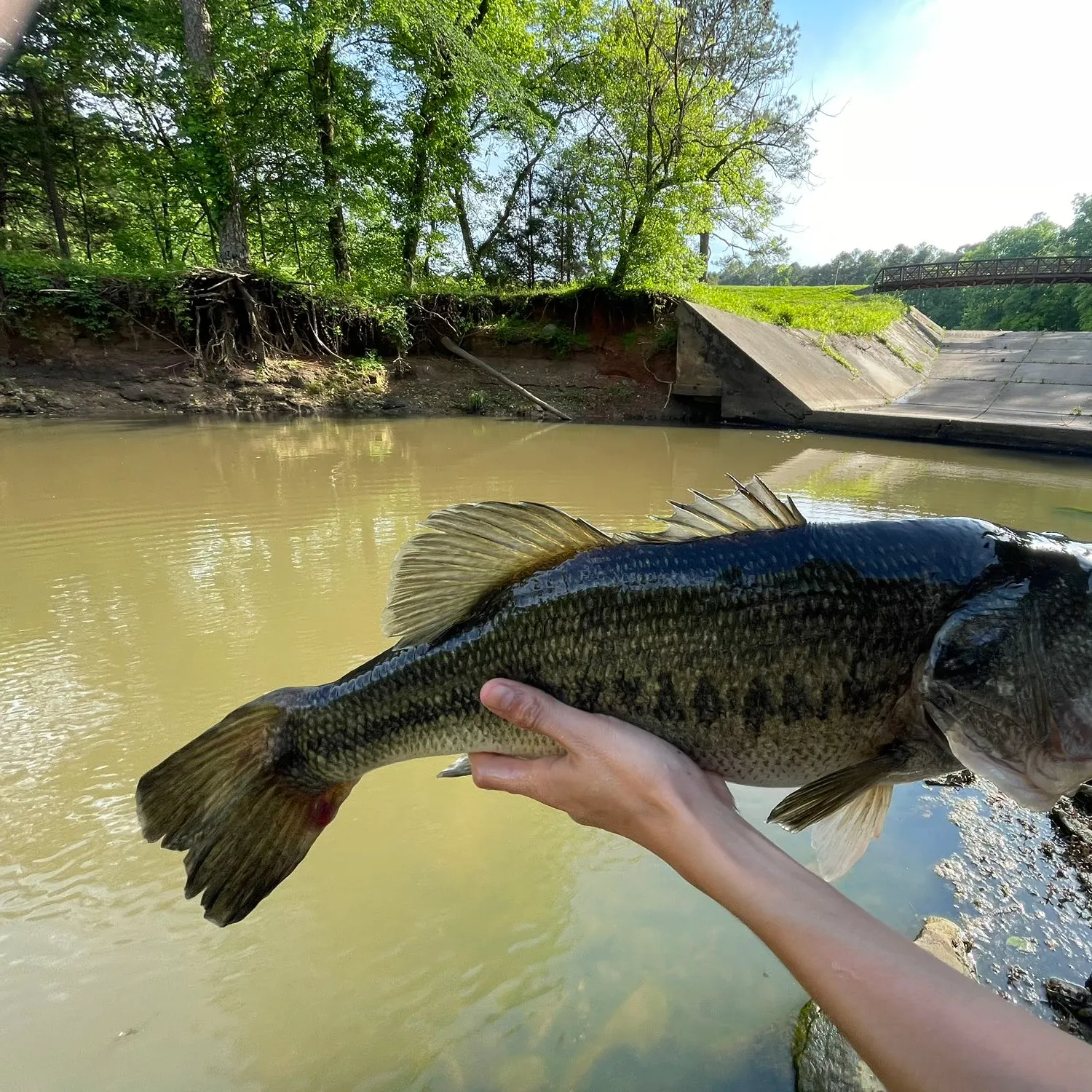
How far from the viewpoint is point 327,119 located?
16.0 meters

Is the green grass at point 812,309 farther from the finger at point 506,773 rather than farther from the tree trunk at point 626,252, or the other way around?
the finger at point 506,773

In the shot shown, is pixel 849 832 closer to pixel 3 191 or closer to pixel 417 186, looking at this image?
pixel 417 186

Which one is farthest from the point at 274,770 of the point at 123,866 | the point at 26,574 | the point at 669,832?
the point at 26,574

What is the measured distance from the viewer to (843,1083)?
158cm

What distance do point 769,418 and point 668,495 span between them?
7136 millimetres

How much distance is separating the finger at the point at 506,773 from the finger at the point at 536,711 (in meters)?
0.17

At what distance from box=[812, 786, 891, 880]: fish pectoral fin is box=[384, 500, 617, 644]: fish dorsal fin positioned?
3.07ft

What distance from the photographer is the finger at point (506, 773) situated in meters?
1.61

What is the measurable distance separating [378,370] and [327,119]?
263 inches

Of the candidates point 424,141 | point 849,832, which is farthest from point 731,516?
point 424,141

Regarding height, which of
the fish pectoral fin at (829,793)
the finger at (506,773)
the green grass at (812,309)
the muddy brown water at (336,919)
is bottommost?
the muddy brown water at (336,919)

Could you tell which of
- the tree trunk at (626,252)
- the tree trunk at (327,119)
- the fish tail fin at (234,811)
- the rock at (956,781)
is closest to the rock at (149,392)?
the tree trunk at (327,119)

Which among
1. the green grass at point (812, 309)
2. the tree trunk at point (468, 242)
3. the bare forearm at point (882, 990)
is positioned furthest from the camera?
the tree trunk at point (468, 242)

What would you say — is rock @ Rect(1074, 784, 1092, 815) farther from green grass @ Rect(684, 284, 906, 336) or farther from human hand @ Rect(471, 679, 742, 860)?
green grass @ Rect(684, 284, 906, 336)
